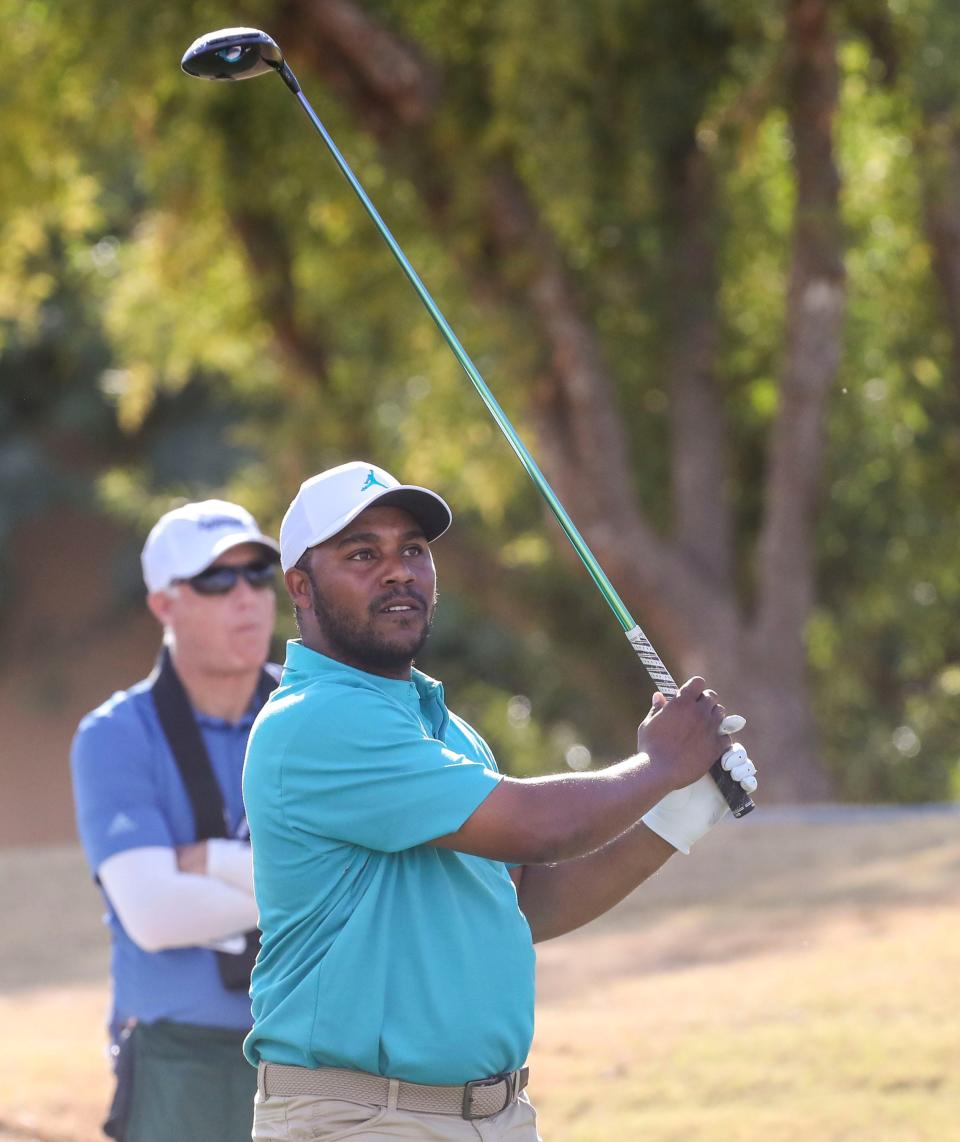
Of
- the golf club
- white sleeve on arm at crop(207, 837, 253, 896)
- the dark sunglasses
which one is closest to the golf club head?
the golf club

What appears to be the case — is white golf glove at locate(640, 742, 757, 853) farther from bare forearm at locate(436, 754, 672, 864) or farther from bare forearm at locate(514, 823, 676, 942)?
bare forearm at locate(436, 754, 672, 864)

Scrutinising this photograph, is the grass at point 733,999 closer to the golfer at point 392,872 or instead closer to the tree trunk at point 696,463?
the tree trunk at point 696,463

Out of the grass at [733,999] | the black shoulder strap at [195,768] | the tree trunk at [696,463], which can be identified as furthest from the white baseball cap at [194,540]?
the tree trunk at [696,463]

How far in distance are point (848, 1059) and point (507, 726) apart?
55.4ft

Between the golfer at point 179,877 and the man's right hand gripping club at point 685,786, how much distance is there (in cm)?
97

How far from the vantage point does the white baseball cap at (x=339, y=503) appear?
2.79m

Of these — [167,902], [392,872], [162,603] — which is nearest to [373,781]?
[392,872]

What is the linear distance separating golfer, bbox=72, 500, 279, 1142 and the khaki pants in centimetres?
90

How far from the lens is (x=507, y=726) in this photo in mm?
23219

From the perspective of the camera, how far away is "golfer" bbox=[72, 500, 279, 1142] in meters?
3.58

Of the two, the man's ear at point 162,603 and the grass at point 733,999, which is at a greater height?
the man's ear at point 162,603

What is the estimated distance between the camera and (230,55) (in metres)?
3.37

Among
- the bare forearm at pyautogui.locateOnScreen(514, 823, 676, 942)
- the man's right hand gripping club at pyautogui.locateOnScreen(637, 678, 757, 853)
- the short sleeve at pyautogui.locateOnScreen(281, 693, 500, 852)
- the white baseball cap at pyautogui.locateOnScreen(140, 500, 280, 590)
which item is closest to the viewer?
the short sleeve at pyautogui.locateOnScreen(281, 693, 500, 852)

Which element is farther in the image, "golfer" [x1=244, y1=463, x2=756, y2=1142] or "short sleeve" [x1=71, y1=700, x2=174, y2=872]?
"short sleeve" [x1=71, y1=700, x2=174, y2=872]
